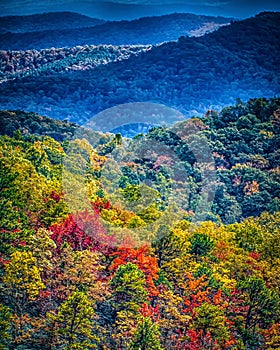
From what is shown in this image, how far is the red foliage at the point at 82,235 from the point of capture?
167 feet

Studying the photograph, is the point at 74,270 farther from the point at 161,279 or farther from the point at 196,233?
the point at 196,233

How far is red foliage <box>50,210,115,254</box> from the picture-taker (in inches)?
2007

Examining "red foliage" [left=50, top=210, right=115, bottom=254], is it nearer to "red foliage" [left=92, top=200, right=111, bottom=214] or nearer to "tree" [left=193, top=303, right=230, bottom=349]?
"red foliage" [left=92, top=200, right=111, bottom=214]

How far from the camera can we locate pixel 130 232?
53031mm

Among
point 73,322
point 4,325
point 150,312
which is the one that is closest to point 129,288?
point 150,312

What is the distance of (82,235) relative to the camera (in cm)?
5191

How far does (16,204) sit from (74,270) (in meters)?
9.72

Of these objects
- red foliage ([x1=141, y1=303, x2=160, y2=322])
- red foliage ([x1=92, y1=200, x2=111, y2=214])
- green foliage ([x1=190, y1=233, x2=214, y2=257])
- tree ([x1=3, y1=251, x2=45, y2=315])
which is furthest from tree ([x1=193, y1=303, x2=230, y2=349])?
red foliage ([x1=92, y1=200, x2=111, y2=214])

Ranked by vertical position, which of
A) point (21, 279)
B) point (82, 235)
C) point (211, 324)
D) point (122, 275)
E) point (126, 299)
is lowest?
point (126, 299)

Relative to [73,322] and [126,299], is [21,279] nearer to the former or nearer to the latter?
[73,322]

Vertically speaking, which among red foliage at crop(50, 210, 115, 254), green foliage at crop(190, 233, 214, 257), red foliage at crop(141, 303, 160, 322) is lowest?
red foliage at crop(141, 303, 160, 322)

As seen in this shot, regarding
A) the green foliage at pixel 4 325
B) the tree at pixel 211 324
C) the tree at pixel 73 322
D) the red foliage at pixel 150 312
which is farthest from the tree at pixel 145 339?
the green foliage at pixel 4 325

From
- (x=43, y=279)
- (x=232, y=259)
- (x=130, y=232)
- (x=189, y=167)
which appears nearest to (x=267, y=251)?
(x=232, y=259)

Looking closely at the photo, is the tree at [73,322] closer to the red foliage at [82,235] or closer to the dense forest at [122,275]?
the dense forest at [122,275]
